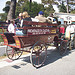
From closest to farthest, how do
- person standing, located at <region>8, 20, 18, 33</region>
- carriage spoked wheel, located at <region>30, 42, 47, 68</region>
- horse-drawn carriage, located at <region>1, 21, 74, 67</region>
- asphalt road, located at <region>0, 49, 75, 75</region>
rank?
asphalt road, located at <region>0, 49, 75, 75</region>, horse-drawn carriage, located at <region>1, 21, 74, 67</region>, carriage spoked wheel, located at <region>30, 42, 47, 68</region>, person standing, located at <region>8, 20, 18, 33</region>

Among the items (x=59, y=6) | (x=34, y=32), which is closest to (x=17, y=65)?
(x=34, y=32)

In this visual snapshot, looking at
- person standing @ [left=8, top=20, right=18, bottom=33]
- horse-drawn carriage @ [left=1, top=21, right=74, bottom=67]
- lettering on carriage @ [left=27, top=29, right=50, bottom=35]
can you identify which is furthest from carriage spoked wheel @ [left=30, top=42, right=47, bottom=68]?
person standing @ [left=8, top=20, right=18, bottom=33]

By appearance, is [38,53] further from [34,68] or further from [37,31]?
[37,31]

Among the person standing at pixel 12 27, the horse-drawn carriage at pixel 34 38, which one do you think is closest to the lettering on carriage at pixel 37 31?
the horse-drawn carriage at pixel 34 38

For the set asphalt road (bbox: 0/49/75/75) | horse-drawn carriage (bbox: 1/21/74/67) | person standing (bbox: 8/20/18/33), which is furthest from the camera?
person standing (bbox: 8/20/18/33)

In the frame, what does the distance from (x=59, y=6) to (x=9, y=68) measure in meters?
28.1

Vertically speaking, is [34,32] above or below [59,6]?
below

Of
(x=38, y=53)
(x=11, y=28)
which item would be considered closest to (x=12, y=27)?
(x=11, y=28)

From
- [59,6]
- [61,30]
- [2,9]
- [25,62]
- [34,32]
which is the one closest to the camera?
[34,32]

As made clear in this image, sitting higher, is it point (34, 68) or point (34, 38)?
point (34, 38)

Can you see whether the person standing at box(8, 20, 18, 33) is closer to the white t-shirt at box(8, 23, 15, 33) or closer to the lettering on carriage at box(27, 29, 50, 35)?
the white t-shirt at box(8, 23, 15, 33)

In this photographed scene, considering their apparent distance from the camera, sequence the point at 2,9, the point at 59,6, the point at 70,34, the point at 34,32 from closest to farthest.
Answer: the point at 34,32 < the point at 70,34 < the point at 2,9 < the point at 59,6

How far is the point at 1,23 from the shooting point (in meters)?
5.34

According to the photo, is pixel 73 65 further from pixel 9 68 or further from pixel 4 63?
pixel 4 63
